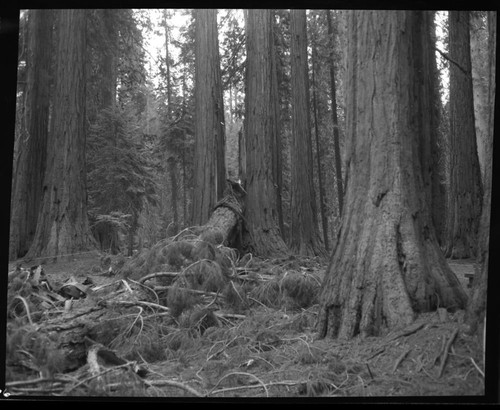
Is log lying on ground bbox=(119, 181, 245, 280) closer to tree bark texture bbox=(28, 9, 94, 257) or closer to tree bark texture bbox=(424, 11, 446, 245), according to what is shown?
tree bark texture bbox=(28, 9, 94, 257)

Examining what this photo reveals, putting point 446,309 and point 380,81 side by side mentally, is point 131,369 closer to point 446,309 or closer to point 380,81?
point 446,309

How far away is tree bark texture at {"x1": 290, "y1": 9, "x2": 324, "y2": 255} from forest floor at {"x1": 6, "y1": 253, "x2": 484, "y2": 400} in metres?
0.79

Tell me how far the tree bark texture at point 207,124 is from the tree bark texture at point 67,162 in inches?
31.0

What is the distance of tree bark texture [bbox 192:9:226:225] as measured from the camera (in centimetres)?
381

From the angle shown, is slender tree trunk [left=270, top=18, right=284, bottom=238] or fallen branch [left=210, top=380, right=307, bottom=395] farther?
slender tree trunk [left=270, top=18, right=284, bottom=238]

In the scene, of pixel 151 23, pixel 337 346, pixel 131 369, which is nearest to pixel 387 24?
pixel 151 23

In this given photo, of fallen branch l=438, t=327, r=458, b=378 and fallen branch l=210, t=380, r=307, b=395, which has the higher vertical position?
fallen branch l=438, t=327, r=458, b=378

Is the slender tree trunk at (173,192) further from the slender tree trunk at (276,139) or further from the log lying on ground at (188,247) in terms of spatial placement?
the slender tree trunk at (276,139)

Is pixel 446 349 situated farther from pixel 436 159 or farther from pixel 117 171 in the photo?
pixel 117 171

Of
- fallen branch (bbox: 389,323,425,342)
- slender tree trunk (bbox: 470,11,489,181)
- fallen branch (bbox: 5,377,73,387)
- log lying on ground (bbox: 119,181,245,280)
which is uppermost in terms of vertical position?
slender tree trunk (bbox: 470,11,489,181)

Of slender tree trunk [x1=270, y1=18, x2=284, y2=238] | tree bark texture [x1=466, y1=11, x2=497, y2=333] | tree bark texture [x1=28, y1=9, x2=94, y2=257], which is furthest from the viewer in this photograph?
slender tree trunk [x1=270, y1=18, x2=284, y2=238]

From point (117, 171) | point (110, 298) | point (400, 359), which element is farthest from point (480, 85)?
point (110, 298)

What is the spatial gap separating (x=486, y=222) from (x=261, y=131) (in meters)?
2.39

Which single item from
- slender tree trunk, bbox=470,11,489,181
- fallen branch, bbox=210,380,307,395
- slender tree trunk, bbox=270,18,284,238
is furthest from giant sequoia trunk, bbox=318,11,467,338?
slender tree trunk, bbox=270,18,284,238
